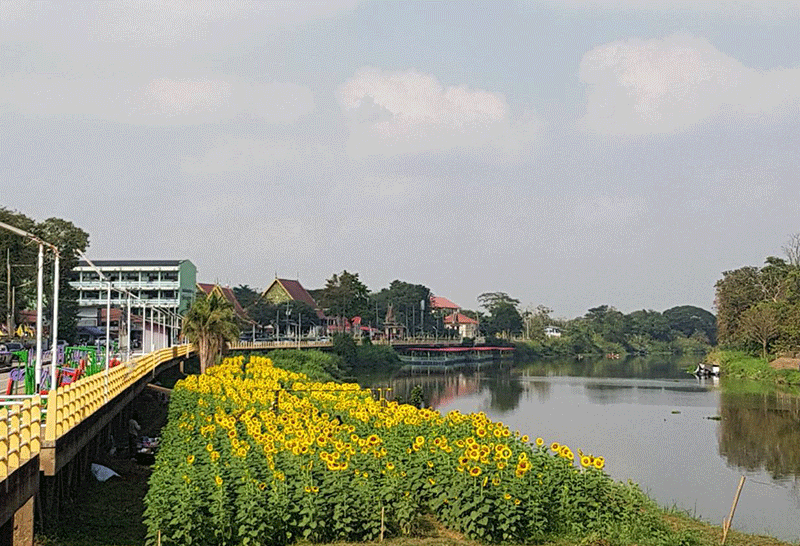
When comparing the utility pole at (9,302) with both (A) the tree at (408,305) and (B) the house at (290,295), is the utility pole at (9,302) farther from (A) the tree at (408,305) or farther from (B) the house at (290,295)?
(A) the tree at (408,305)

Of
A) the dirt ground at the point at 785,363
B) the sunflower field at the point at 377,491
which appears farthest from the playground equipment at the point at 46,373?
the dirt ground at the point at 785,363

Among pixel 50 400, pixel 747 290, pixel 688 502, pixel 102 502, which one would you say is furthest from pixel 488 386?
A: pixel 50 400

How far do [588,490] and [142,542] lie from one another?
26.0ft

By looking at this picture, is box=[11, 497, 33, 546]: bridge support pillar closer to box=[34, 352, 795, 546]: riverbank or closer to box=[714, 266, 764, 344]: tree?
box=[34, 352, 795, 546]: riverbank

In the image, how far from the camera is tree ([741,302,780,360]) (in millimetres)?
82875

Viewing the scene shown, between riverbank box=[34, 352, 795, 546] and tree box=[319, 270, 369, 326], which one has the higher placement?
tree box=[319, 270, 369, 326]

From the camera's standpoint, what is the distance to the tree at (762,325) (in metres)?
82.9

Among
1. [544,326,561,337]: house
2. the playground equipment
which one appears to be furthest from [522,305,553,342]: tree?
the playground equipment

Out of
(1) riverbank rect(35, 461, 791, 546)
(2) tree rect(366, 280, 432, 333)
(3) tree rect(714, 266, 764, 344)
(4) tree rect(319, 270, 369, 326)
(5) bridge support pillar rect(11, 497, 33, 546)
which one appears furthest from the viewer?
(2) tree rect(366, 280, 432, 333)

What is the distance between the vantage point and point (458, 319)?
7224 inches

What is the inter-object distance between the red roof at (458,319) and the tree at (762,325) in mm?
91939

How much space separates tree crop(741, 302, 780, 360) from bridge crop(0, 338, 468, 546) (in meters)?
71.9

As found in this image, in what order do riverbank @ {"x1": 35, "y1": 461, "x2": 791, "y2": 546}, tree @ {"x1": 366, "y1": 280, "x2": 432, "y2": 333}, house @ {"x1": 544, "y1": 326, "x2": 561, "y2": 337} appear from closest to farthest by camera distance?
riverbank @ {"x1": 35, "y1": 461, "x2": 791, "y2": 546} < tree @ {"x1": 366, "y1": 280, "x2": 432, "y2": 333} < house @ {"x1": 544, "y1": 326, "x2": 561, "y2": 337}

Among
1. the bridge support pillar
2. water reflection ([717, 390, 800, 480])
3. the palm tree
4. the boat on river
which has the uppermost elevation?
the palm tree
